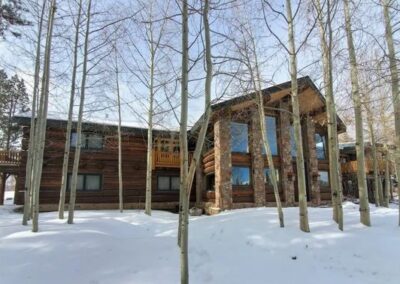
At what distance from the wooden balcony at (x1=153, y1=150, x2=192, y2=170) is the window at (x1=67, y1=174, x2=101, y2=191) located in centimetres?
328

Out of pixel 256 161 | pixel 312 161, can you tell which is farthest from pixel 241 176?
pixel 312 161

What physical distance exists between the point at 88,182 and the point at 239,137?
8.70m

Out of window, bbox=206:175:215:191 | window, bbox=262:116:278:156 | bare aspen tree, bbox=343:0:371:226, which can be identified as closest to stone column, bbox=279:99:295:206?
window, bbox=262:116:278:156

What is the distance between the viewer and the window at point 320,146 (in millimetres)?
19062

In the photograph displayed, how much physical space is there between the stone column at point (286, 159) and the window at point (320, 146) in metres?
2.93

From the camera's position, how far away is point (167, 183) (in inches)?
741

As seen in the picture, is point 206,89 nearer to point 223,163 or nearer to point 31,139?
point 31,139

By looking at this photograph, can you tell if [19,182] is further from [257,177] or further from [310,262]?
[310,262]

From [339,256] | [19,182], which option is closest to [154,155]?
[19,182]

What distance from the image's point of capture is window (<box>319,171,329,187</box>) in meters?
18.4

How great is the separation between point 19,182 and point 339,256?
15391 mm

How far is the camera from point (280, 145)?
17.0m

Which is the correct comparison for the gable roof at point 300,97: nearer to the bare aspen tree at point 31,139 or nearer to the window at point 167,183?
the window at point 167,183

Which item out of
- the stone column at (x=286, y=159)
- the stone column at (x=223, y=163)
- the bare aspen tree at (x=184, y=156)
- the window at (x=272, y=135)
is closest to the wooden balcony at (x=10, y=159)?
the stone column at (x=223, y=163)
